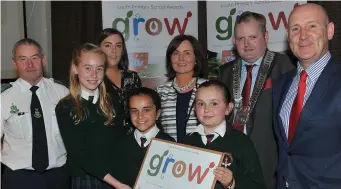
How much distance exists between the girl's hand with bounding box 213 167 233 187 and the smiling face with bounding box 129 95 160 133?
0.81 meters

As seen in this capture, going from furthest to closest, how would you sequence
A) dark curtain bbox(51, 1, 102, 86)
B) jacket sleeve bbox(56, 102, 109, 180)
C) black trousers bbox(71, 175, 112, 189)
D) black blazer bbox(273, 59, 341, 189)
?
dark curtain bbox(51, 1, 102, 86)
black trousers bbox(71, 175, 112, 189)
jacket sleeve bbox(56, 102, 109, 180)
black blazer bbox(273, 59, 341, 189)

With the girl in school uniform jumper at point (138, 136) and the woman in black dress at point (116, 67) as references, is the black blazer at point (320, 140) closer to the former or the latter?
the girl in school uniform jumper at point (138, 136)

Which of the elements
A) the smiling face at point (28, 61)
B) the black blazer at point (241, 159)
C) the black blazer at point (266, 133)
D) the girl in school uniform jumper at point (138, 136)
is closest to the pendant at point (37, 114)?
the smiling face at point (28, 61)

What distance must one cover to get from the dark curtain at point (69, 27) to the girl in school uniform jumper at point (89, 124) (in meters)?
3.10

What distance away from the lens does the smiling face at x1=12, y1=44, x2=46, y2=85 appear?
10.7 feet

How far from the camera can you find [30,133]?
323 cm

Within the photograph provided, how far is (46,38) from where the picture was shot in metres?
6.16

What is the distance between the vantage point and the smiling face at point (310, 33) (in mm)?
2443

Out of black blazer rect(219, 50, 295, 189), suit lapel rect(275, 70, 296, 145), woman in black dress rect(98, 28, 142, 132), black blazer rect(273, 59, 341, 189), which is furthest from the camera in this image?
woman in black dress rect(98, 28, 142, 132)

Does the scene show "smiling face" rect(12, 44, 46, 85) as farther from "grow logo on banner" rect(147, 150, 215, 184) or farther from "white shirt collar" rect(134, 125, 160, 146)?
"grow logo on banner" rect(147, 150, 215, 184)

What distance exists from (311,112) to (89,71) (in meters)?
1.61

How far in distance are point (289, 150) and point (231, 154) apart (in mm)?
359

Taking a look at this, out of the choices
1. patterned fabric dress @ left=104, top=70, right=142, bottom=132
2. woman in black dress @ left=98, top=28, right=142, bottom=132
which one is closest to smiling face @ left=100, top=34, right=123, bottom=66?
woman in black dress @ left=98, top=28, right=142, bottom=132

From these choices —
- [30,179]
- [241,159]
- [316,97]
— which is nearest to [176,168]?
[241,159]
